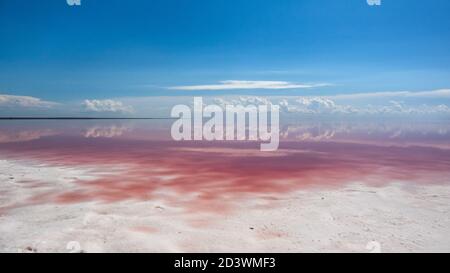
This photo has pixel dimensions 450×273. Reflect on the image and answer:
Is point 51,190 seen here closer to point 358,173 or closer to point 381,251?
point 381,251

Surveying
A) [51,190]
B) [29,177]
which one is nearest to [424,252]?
[51,190]

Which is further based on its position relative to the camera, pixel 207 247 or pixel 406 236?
pixel 406 236

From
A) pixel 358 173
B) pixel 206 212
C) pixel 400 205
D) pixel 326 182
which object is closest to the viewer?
pixel 206 212

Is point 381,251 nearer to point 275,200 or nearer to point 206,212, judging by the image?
point 275,200
